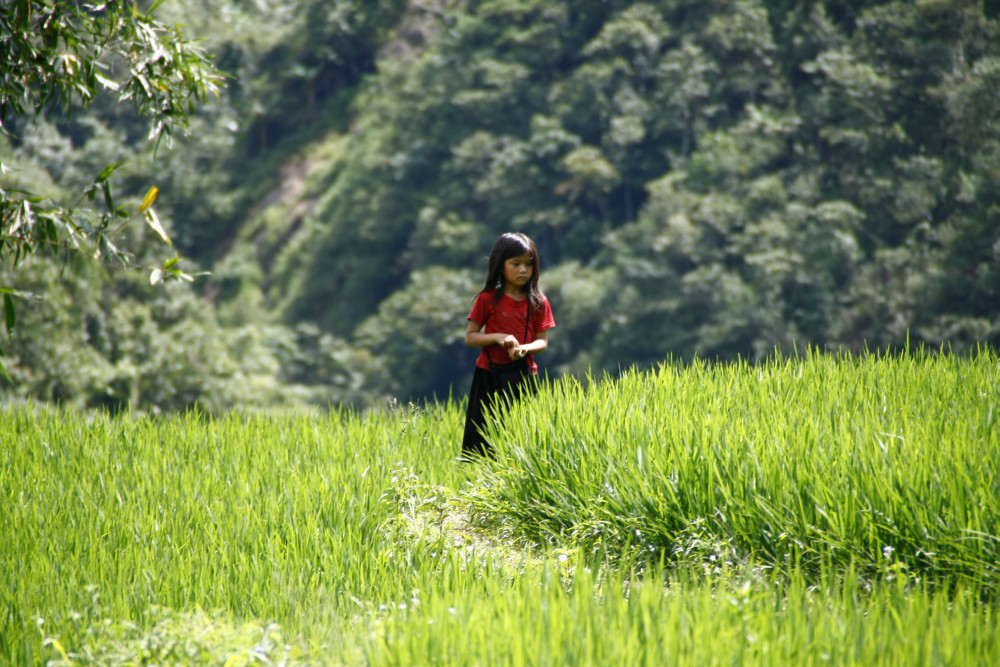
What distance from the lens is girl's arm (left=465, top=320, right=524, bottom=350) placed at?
4355mm

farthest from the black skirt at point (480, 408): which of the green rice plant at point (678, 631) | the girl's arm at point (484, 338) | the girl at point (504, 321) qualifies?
the green rice plant at point (678, 631)

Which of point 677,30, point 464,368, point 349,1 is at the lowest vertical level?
point 464,368

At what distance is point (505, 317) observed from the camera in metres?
4.59

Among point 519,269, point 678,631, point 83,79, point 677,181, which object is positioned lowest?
point 678,631

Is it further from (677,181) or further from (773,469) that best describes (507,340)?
(677,181)

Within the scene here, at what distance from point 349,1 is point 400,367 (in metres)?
17.9

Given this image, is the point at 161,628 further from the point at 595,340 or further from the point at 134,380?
the point at 595,340

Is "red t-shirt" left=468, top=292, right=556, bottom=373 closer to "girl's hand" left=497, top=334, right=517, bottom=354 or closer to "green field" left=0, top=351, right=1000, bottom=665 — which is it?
"girl's hand" left=497, top=334, right=517, bottom=354

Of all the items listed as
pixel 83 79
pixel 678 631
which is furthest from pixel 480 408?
pixel 83 79

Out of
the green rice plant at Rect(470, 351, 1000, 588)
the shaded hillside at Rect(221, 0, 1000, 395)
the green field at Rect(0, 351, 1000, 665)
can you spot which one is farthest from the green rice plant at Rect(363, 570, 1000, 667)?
the shaded hillside at Rect(221, 0, 1000, 395)

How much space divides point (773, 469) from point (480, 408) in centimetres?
172

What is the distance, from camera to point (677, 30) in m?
30.6

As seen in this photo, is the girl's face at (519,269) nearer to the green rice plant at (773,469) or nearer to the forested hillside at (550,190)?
the green rice plant at (773,469)

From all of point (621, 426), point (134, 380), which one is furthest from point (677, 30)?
point (621, 426)
